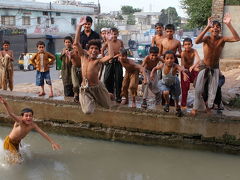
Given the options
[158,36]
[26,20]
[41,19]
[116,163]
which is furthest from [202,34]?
[41,19]

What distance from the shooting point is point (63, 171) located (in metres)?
5.58

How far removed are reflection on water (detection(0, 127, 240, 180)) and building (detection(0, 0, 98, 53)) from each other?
22.3 meters

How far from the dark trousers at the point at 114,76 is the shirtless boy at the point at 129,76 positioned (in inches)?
6.1

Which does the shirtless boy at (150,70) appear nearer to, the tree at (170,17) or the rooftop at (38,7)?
the rooftop at (38,7)

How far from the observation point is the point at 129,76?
21.9 feet

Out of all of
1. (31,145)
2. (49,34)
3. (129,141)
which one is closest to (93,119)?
(129,141)

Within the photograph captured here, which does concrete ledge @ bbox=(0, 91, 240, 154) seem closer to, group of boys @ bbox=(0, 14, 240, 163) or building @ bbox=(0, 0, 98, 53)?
group of boys @ bbox=(0, 14, 240, 163)

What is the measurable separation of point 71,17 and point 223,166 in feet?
96.9

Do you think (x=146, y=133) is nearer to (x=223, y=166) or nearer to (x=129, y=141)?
(x=129, y=141)

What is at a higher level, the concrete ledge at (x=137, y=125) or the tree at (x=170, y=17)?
the tree at (x=170, y=17)

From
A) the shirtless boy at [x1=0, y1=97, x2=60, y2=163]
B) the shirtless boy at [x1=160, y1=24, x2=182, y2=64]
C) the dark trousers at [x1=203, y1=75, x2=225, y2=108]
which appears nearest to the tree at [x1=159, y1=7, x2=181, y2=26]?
the shirtless boy at [x1=160, y1=24, x2=182, y2=64]

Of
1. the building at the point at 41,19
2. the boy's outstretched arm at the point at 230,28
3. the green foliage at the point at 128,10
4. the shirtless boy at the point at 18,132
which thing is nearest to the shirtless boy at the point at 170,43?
the boy's outstretched arm at the point at 230,28

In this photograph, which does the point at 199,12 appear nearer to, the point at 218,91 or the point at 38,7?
the point at 218,91

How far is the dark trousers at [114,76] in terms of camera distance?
6.85m
